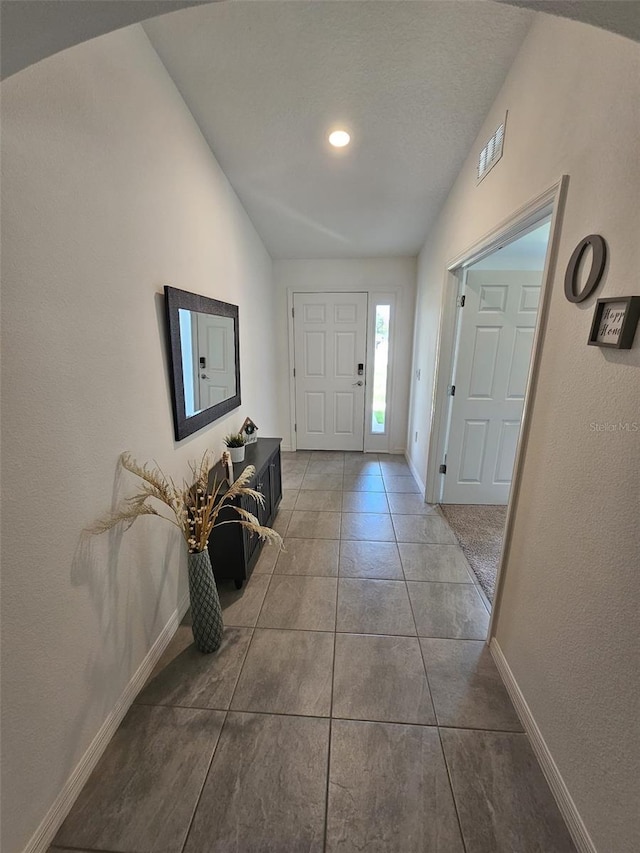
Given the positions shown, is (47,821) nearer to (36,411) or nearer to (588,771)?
(36,411)

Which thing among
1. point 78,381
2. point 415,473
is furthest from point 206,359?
point 415,473

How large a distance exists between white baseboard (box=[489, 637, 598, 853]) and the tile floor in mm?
34

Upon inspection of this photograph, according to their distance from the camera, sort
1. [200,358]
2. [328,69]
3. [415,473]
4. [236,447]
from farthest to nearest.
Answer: [415,473] → [236,447] → [200,358] → [328,69]

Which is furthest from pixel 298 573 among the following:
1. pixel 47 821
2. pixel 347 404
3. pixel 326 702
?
pixel 347 404

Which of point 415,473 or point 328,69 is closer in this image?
point 328,69

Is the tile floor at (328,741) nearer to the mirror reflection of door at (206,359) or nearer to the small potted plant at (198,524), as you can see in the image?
the small potted plant at (198,524)

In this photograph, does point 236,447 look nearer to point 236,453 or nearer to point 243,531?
point 236,453

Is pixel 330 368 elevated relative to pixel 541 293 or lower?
lower

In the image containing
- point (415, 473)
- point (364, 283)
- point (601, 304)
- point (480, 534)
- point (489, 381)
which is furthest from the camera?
point (364, 283)

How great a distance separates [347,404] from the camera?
4.35 m

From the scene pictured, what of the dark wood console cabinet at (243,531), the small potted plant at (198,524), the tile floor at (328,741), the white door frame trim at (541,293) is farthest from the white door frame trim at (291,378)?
the small potted plant at (198,524)

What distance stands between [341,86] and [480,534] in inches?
113

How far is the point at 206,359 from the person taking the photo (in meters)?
2.01

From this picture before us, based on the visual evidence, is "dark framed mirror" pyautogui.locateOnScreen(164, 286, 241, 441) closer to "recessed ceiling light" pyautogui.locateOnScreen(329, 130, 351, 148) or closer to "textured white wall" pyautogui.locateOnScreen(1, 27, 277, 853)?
"textured white wall" pyautogui.locateOnScreen(1, 27, 277, 853)
